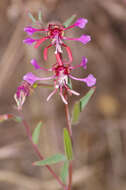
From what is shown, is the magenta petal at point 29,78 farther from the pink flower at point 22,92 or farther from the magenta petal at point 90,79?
the magenta petal at point 90,79

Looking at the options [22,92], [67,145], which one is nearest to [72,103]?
[67,145]

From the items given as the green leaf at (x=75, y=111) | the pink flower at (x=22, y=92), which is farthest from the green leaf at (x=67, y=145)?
the pink flower at (x=22, y=92)

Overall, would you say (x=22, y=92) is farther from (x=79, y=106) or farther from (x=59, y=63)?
(x=79, y=106)

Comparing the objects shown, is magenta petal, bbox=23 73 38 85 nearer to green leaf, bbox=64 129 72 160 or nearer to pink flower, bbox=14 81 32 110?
pink flower, bbox=14 81 32 110

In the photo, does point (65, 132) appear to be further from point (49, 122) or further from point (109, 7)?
point (109, 7)

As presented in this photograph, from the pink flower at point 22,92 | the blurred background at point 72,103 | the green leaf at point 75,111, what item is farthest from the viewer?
the blurred background at point 72,103

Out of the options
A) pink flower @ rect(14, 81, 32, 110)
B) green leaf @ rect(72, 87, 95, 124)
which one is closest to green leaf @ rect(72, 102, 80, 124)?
green leaf @ rect(72, 87, 95, 124)

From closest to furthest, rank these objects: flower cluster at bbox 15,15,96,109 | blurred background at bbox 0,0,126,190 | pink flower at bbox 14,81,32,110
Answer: flower cluster at bbox 15,15,96,109 → pink flower at bbox 14,81,32,110 → blurred background at bbox 0,0,126,190

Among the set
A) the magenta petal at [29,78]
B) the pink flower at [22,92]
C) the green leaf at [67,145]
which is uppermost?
the magenta petal at [29,78]

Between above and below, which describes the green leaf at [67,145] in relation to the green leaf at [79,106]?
below
